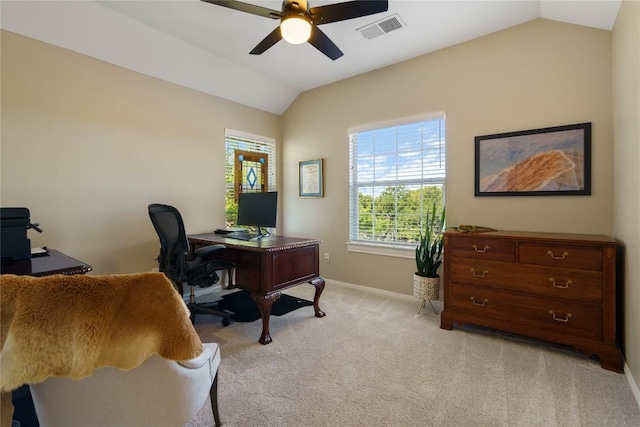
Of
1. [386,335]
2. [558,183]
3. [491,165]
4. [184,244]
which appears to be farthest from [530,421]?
[184,244]

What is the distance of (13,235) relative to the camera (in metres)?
1.64

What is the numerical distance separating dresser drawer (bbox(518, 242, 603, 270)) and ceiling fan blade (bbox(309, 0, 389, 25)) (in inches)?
81.6

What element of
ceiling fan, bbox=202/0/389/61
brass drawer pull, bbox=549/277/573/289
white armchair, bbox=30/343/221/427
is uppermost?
ceiling fan, bbox=202/0/389/61

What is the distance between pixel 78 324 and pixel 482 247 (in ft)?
8.77

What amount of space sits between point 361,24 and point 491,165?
A: 1853 millimetres

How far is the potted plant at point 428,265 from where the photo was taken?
9.67ft

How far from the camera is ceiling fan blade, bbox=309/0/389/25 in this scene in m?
1.88

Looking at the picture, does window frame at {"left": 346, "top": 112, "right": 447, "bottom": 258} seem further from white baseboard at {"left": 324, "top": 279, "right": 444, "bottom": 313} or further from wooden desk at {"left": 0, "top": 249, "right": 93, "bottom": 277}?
wooden desk at {"left": 0, "top": 249, "right": 93, "bottom": 277}

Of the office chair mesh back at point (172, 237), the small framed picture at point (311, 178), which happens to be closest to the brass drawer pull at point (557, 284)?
the small framed picture at point (311, 178)

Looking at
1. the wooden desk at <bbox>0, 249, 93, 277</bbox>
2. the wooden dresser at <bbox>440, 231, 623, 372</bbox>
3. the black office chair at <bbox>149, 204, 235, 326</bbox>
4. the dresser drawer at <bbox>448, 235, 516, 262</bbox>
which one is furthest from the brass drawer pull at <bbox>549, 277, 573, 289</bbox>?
the wooden desk at <bbox>0, 249, 93, 277</bbox>

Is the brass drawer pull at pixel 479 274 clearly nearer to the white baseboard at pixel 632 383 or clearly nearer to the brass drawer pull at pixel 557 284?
the brass drawer pull at pixel 557 284

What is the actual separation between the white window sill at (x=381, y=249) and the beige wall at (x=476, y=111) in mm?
75

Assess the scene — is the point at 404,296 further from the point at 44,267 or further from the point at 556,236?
the point at 44,267

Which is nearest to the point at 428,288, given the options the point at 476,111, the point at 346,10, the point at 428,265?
the point at 428,265
